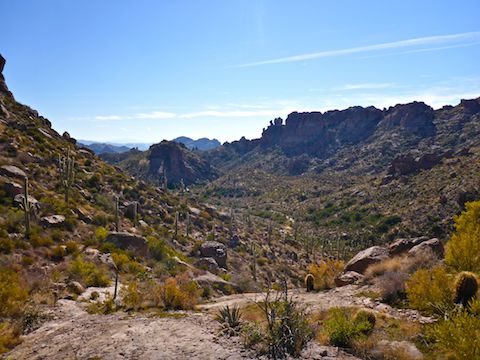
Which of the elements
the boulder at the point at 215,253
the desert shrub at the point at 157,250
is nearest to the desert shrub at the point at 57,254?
the desert shrub at the point at 157,250

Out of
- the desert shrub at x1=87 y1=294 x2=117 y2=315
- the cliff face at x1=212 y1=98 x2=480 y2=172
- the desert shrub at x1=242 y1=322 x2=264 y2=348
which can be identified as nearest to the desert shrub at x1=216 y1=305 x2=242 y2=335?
the desert shrub at x1=242 y1=322 x2=264 y2=348

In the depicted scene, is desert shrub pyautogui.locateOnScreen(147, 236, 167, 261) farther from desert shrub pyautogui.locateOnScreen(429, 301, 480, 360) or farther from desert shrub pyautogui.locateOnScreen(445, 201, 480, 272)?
desert shrub pyautogui.locateOnScreen(429, 301, 480, 360)

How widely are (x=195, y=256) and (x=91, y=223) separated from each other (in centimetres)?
850

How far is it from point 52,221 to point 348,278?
15.4 m

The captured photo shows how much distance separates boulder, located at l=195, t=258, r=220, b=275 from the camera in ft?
83.8

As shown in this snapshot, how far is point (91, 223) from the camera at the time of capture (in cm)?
2344

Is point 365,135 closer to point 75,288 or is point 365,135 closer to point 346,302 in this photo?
point 346,302

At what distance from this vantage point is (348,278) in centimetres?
1588

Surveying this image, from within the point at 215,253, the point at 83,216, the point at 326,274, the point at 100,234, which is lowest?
the point at 215,253

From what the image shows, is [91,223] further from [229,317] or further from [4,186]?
[229,317]

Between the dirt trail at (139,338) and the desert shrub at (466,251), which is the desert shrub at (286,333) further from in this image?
the desert shrub at (466,251)

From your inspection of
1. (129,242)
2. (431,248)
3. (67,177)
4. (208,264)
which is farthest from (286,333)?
(67,177)

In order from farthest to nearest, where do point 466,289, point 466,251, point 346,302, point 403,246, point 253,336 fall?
point 403,246
point 346,302
point 466,251
point 466,289
point 253,336

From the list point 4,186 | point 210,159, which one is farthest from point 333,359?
point 210,159
